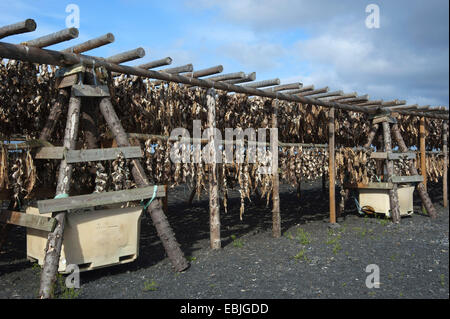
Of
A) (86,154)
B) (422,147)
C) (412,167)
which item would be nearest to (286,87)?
(86,154)

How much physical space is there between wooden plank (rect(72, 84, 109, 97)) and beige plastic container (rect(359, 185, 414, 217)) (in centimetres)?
754

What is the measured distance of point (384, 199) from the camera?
392 inches

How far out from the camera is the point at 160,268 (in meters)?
5.82

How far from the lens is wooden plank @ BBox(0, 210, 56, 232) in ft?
15.7

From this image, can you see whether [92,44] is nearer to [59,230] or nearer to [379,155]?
[59,230]

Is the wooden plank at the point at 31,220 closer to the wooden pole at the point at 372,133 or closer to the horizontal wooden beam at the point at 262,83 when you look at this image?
the horizontal wooden beam at the point at 262,83

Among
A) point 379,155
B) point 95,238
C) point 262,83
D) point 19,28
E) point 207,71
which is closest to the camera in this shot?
point 19,28

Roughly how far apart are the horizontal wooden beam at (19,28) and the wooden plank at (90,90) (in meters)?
1.00

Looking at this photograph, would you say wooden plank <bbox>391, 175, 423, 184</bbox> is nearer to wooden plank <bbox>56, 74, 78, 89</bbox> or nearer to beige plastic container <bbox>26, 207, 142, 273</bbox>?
beige plastic container <bbox>26, 207, 142, 273</bbox>

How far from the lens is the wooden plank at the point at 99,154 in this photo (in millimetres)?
5037

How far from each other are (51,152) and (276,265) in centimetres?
373

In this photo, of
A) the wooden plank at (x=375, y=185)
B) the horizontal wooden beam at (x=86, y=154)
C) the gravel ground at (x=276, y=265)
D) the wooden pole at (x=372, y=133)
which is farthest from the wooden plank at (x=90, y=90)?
the wooden pole at (x=372, y=133)

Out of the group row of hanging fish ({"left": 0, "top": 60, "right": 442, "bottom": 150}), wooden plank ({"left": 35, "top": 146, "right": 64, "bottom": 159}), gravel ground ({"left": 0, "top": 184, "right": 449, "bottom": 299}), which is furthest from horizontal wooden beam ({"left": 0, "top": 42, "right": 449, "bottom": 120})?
gravel ground ({"left": 0, "top": 184, "right": 449, "bottom": 299})

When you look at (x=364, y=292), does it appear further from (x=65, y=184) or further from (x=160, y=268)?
(x=65, y=184)
